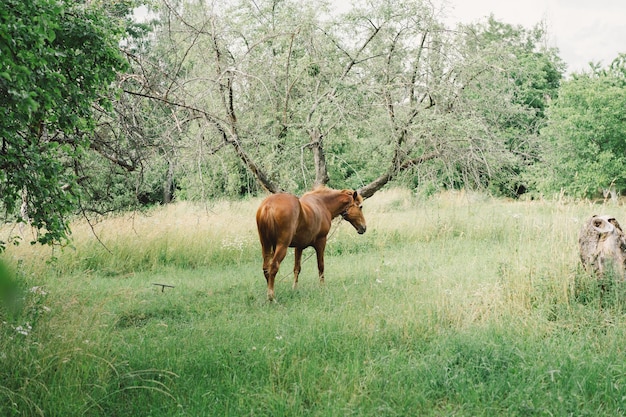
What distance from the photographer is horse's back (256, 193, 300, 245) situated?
21.9 ft

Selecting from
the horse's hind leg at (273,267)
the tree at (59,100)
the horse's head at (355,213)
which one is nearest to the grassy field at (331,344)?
the horse's hind leg at (273,267)

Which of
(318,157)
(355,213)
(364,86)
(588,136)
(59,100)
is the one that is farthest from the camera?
(588,136)

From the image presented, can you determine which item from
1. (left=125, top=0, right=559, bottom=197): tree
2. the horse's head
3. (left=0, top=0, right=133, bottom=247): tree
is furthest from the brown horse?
(left=0, top=0, right=133, bottom=247): tree

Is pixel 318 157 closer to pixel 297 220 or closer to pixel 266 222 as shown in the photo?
pixel 297 220

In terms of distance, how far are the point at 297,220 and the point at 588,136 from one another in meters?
18.5

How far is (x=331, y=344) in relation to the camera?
4.64 metres

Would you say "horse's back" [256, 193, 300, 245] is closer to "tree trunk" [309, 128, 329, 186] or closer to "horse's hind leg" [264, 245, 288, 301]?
"horse's hind leg" [264, 245, 288, 301]

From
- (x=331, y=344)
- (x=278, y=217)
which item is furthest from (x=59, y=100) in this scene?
(x=278, y=217)

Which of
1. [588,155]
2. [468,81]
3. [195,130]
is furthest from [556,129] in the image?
[195,130]

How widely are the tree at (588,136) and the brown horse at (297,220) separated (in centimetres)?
1415

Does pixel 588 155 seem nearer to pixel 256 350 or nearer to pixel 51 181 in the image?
pixel 256 350

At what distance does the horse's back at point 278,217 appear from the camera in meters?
6.66

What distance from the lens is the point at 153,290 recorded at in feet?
25.3

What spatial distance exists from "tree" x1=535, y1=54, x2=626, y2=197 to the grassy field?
14.0 m
